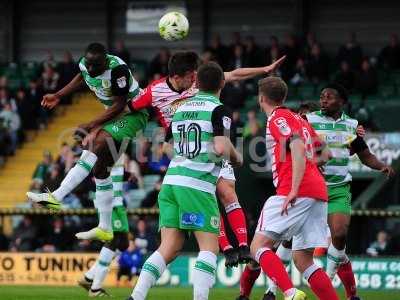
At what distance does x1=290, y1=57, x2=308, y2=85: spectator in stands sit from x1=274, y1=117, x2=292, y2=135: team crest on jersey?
16397 mm

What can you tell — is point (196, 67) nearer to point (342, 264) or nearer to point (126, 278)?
point (342, 264)

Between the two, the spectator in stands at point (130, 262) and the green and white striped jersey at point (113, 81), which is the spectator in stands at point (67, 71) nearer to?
the spectator in stands at point (130, 262)

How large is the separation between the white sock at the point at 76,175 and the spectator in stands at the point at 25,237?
8.80 meters

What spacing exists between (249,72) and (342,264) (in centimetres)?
260

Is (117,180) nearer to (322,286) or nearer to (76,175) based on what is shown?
(76,175)

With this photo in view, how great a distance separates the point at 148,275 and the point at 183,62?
2.57 meters

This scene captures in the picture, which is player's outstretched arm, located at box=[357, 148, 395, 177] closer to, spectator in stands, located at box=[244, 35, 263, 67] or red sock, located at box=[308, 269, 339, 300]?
red sock, located at box=[308, 269, 339, 300]

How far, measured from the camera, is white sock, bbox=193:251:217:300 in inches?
468

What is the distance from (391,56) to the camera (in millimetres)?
28812

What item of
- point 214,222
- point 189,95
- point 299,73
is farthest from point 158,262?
point 299,73

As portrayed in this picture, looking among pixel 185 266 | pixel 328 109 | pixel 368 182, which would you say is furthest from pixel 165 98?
pixel 368 182

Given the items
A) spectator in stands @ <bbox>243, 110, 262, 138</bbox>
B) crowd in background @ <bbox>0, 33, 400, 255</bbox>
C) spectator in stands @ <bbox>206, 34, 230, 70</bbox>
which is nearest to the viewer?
crowd in background @ <bbox>0, 33, 400, 255</bbox>

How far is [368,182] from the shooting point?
1009 inches

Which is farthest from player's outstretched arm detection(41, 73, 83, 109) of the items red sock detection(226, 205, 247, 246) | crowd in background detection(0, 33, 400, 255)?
crowd in background detection(0, 33, 400, 255)
